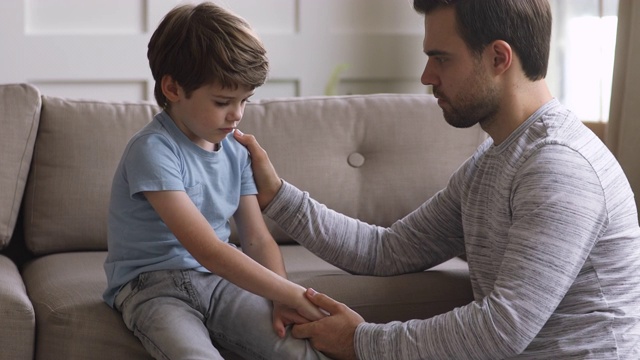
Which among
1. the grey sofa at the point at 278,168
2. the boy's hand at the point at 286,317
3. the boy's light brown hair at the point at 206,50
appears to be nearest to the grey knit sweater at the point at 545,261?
the boy's hand at the point at 286,317

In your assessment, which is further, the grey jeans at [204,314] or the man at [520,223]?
the grey jeans at [204,314]

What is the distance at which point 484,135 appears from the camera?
2.42 meters

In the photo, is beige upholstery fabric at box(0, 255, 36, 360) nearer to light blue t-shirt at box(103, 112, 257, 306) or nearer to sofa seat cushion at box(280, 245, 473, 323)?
light blue t-shirt at box(103, 112, 257, 306)

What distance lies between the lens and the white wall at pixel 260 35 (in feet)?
9.59

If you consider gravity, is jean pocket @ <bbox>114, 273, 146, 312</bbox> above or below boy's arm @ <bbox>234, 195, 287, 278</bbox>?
below

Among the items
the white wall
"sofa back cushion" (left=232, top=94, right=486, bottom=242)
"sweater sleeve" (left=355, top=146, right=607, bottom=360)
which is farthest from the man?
the white wall

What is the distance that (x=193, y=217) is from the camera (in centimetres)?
154

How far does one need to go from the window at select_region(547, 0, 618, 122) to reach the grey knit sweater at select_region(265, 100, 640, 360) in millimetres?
1226

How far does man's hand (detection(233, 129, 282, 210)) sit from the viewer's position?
5.88 ft

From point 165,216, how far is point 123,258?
0.50 ft

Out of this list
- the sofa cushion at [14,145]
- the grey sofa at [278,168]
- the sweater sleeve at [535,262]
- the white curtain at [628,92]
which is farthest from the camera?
the white curtain at [628,92]

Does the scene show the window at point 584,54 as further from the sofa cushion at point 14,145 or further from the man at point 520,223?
the sofa cushion at point 14,145

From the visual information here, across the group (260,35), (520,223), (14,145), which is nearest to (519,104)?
(520,223)

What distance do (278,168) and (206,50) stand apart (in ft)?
2.35
